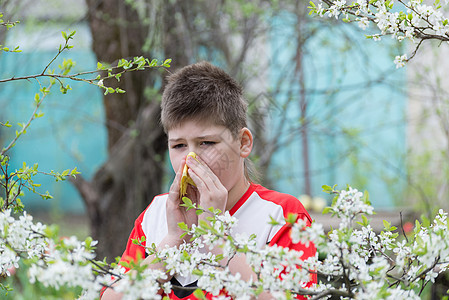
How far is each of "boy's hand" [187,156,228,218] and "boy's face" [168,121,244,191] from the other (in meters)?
0.05

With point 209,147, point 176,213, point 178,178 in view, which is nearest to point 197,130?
point 209,147

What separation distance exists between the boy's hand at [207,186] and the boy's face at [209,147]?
54 mm

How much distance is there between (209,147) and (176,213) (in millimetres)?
232

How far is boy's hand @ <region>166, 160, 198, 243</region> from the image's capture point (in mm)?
1615

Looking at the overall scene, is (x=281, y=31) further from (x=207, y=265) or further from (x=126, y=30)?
(x=207, y=265)

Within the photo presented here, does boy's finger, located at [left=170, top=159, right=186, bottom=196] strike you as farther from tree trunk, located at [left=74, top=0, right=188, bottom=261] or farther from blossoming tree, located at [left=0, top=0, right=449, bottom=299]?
tree trunk, located at [left=74, top=0, right=188, bottom=261]

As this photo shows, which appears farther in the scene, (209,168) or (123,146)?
(123,146)

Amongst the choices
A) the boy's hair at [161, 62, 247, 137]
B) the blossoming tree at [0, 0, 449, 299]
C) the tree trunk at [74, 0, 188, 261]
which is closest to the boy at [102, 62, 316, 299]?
the boy's hair at [161, 62, 247, 137]

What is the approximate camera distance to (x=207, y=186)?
5.14 ft

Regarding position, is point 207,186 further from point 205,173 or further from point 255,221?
point 255,221

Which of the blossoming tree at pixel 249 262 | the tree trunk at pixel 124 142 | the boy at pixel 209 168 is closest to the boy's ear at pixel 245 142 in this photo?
the boy at pixel 209 168

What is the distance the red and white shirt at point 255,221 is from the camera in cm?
158

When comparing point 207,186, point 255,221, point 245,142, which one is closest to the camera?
point 207,186

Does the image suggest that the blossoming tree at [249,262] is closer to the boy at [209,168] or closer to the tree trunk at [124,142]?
the boy at [209,168]
